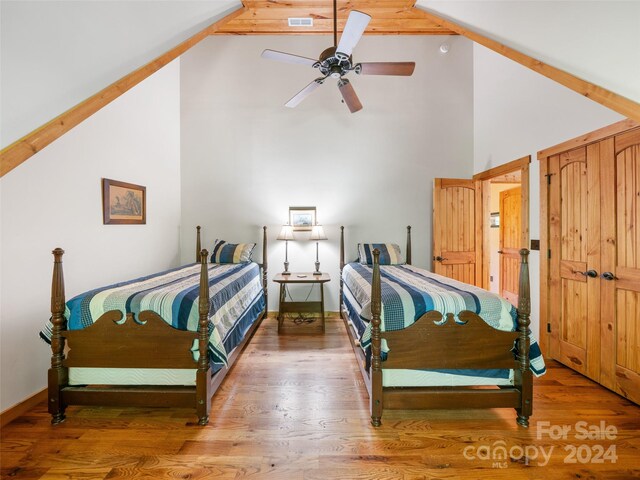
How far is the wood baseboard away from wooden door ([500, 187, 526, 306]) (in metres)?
5.85

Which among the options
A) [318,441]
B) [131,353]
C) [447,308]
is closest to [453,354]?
[447,308]

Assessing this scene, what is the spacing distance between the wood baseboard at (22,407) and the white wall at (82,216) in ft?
0.12

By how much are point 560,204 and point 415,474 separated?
2562 millimetres

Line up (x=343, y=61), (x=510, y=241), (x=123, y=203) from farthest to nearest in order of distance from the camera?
1. (x=510, y=241)
2. (x=123, y=203)
3. (x=343, y=61)

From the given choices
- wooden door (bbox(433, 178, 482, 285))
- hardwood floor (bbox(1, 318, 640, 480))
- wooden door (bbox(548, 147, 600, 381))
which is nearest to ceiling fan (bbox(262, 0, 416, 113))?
wooden door (bbox(548, 147, 600, 381))

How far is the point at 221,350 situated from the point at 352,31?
2.25m

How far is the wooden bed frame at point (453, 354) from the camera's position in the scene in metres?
1.83

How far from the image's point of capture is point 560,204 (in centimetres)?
272

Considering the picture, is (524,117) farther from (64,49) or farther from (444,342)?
(64,49)

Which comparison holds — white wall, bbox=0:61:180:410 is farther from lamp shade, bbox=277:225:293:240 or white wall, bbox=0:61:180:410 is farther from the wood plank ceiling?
lamp shade, bbox=277:225:293:240

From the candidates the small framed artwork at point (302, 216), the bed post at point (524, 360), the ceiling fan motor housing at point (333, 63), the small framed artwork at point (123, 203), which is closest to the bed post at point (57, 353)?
the small framed artwork at point (123, 203)

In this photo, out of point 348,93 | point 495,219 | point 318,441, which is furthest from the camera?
point 495,219

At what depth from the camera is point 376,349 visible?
71.2 inches

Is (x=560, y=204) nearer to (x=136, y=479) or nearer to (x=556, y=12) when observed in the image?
(x=556, y=12)
